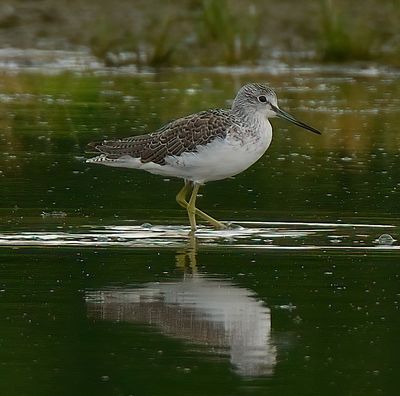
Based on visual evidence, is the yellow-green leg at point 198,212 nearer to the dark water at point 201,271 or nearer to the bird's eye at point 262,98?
the dark water at point 201,271

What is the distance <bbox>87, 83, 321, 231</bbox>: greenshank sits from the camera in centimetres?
1223

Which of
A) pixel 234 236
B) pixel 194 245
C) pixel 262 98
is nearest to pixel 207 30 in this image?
pixel 262 98

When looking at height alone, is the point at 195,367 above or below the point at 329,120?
above

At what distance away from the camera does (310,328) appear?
845 cm

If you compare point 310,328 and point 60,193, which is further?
point 60,193

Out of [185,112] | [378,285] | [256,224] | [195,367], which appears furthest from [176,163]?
[185,112]

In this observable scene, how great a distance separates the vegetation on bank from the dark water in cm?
724

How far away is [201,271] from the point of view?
1011 cm

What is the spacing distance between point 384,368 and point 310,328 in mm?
904

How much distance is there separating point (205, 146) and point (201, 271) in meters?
2.33

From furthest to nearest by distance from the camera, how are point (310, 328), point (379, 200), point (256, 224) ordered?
point (379, 200) → point (256, 224) → point (310, 328)

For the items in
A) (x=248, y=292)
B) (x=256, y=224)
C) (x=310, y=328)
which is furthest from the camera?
(x=256, y=224)

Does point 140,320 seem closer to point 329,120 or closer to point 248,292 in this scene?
point 248,292

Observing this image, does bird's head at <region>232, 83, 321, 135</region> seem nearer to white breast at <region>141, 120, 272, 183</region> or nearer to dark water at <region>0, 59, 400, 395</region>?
white breast at <region>141, 120, 272, 183</region>
